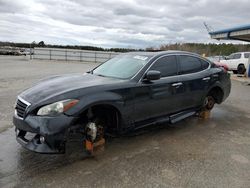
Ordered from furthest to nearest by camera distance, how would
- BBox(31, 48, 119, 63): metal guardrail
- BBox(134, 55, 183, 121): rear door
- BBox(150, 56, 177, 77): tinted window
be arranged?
BBox(31, 48, 119, 63): metal guardrail < BBox(150, 56, 177, 77): tinted window < BBox(134, 55, 183, 121): rear door

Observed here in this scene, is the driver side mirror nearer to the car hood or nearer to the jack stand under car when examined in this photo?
the car hood

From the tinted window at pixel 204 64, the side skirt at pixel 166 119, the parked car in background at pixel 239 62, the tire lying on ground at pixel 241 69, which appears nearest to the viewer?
the side skirt at pixel 166 119

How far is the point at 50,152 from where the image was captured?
12.5ft

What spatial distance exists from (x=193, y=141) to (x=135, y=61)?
6.14 feet

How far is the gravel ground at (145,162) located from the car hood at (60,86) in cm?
94

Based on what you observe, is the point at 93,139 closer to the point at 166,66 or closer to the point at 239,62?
the point at 166,66

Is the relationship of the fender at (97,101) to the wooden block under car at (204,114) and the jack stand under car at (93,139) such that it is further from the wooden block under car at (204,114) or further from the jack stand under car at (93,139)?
the wooden block under car at (204,114)

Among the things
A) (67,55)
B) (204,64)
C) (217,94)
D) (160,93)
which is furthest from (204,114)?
(67,55)

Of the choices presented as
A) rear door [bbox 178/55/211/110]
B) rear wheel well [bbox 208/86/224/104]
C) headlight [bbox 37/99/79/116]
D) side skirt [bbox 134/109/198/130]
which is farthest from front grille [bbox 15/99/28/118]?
rear wheel well [bbox 208/86/224/104]

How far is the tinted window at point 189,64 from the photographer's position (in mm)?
6027

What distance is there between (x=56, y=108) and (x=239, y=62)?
22182 mm

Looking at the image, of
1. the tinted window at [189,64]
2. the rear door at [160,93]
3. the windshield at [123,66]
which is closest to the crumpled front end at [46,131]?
the rear door at [160,93]

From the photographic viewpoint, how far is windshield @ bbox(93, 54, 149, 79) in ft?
17.0

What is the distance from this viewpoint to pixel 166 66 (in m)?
5.65
